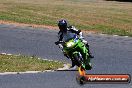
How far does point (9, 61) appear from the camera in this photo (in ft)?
64.0

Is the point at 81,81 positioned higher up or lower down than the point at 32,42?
higher up

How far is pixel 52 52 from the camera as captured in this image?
992 inches

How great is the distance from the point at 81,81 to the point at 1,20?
37.6m

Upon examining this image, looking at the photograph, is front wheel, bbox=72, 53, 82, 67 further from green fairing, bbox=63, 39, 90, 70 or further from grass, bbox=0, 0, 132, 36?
grass, bbox=0, 0, 132, 36

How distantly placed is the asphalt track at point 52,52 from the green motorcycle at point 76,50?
8.12m

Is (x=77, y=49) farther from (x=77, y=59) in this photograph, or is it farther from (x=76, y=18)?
(x=76, y=18)

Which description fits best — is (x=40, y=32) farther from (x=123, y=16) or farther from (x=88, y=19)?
(x=123, y=16)

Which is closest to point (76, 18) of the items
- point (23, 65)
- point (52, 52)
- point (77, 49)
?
point (52, 52)

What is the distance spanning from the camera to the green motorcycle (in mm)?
3631

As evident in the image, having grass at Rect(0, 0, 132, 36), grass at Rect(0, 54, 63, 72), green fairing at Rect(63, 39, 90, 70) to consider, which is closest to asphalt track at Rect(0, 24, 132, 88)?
grass at Rect(0, 54, 63, 72)

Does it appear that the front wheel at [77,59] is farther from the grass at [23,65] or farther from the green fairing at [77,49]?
the grass at [23,65]

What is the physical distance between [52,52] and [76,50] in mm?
21537

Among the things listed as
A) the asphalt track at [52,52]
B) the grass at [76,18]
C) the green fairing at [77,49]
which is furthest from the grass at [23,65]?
the grass at [76,18]

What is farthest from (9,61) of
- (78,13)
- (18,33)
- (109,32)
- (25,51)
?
(78,13)
